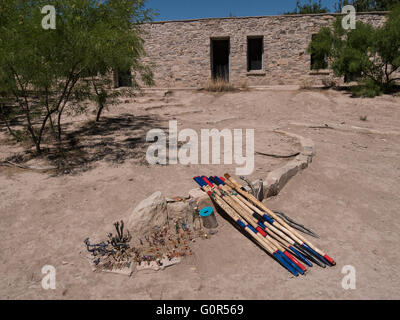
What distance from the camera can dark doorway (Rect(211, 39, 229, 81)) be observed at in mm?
15047

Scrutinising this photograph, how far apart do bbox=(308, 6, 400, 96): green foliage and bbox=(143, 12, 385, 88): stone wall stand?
1.77 metres

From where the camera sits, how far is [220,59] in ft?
51.8

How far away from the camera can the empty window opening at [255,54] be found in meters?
14.6

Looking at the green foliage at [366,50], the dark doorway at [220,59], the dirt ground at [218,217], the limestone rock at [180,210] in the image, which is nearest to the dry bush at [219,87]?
the dark doorway at [220,59]

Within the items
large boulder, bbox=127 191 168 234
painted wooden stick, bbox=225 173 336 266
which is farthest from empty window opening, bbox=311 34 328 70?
large boulder, bbox=127 191 168 234

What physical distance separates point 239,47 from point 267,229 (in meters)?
12.3

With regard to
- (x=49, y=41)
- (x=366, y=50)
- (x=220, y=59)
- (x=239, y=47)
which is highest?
(x=239, y=47)

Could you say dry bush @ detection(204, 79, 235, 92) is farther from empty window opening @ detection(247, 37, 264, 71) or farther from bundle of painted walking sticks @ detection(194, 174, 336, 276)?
bundle of painted walking sticks @ detection(194, 174, 336, 276)

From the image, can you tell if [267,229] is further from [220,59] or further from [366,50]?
[220,59]

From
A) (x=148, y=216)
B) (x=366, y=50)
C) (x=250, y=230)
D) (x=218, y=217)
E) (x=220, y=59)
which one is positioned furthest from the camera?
(x=220, y=59)

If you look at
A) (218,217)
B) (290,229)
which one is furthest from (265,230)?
(218,217)

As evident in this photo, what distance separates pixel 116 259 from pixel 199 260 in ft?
2.75

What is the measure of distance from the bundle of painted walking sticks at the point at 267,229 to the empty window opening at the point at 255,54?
39.4 feet
